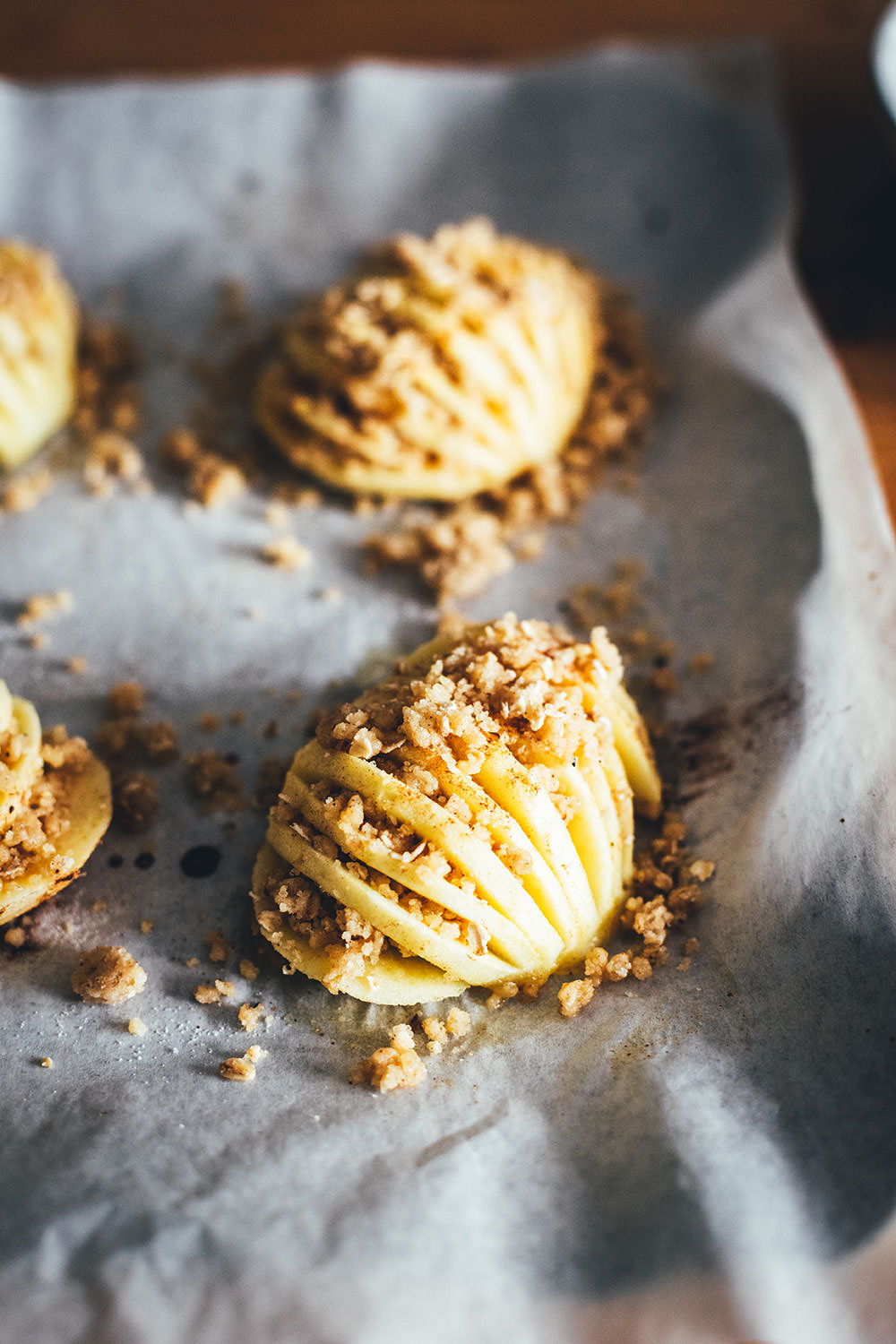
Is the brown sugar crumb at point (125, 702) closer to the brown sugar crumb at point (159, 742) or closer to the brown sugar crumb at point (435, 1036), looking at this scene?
the brown sugar crumb at point (159, 742)

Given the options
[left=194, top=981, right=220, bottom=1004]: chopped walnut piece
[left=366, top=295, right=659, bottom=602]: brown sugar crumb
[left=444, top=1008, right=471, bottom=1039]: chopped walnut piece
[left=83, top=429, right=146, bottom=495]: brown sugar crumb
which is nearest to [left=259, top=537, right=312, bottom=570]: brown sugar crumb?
[left=366, top=295, right=659, bottom=602]: brown sugar crumb

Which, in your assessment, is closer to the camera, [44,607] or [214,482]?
[44,607]

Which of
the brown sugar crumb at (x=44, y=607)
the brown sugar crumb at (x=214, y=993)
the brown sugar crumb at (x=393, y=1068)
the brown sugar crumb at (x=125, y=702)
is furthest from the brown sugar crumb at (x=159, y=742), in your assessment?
the brown sugar crumb at (x=393, y=1068)

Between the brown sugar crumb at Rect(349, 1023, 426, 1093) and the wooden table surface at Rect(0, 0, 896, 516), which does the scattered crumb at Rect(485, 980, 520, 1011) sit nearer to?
the brown sugar crumb at Rect(349, 1023, 426, 1093)

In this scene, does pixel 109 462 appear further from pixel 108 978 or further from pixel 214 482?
pixel 108 978

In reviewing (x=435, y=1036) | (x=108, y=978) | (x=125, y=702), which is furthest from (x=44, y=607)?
(x=435, y=1036)
